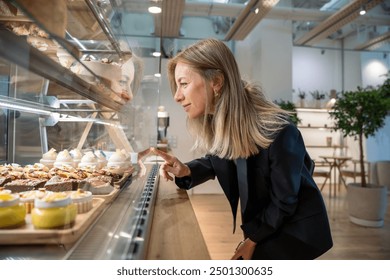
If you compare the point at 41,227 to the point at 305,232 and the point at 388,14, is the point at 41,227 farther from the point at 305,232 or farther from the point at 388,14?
the point at 388,14

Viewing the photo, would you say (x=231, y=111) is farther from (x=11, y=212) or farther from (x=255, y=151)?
(x=11, y=212)

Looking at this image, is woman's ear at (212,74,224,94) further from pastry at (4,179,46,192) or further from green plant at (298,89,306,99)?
green plant at (298,89,306,99)

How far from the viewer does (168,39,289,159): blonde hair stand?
28.7 inches

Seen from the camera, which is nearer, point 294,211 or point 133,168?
point 294,211

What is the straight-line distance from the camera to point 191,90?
0.77 m

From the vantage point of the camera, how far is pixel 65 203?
20.6 inches

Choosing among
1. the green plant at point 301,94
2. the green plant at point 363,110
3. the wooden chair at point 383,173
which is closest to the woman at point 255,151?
the green plant at point 363,110

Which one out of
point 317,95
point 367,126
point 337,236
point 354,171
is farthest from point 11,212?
point 317,95

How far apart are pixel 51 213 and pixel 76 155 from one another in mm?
522

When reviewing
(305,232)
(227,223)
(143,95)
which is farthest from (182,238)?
(227,223)

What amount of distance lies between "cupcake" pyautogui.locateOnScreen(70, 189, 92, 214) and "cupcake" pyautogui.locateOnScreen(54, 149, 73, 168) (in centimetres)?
32

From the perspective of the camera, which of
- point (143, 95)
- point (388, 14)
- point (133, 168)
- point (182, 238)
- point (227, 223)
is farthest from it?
point (388, 14)
